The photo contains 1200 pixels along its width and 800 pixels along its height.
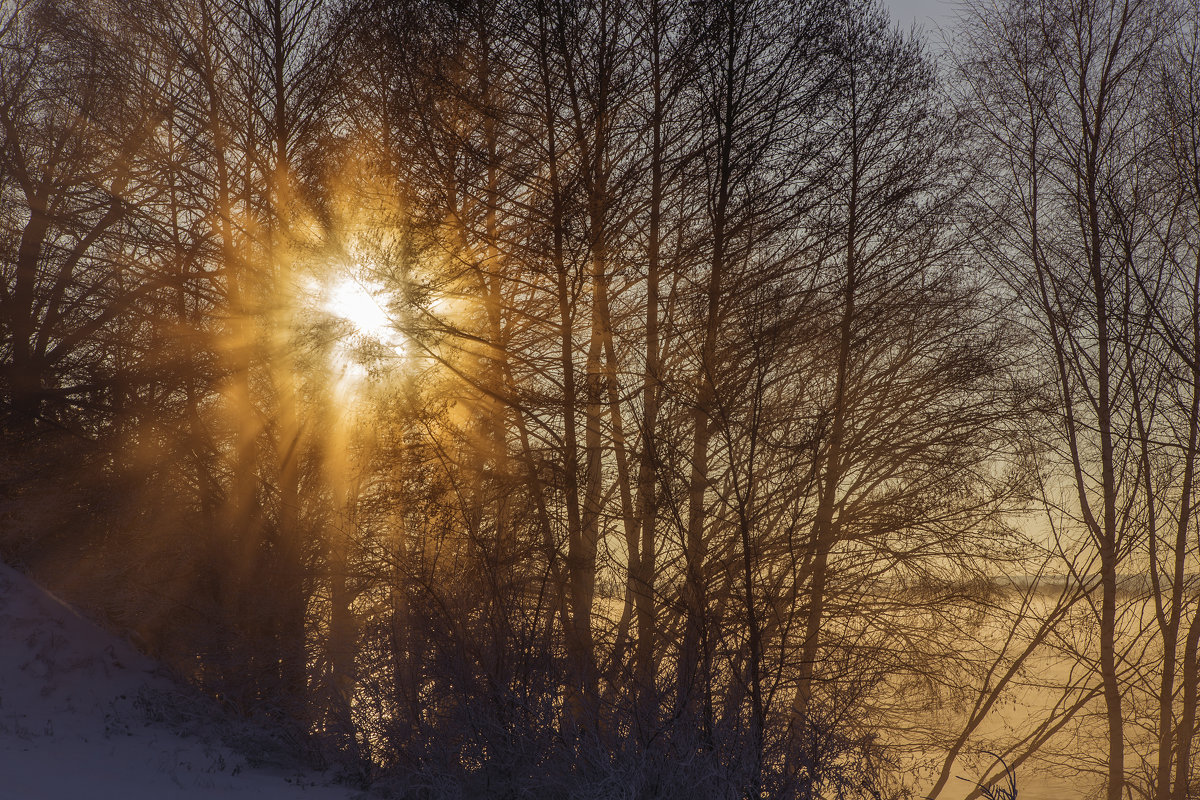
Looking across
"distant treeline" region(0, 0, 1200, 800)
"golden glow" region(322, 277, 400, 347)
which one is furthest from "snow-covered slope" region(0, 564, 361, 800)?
"golden glow" region(322, 277, 400, 347)

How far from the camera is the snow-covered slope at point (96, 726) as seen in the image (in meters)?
7.05

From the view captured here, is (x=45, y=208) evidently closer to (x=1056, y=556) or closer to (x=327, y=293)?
(x=327, y=293)

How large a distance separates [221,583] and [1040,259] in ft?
39.1

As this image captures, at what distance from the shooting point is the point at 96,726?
9031mm

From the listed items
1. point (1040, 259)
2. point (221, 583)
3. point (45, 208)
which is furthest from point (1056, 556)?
point (45, 208)

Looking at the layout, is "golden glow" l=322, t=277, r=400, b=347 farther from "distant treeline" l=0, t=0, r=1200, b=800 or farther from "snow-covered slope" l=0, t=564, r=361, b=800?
"snow-covered slope" l=0, t=564, r=361, b=800

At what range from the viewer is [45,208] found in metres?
13.2

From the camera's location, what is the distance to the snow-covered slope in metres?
7.05

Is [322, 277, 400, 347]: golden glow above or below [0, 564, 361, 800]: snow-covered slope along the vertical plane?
above

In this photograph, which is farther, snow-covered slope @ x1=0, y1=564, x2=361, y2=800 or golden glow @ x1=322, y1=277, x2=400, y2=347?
golden glow @ x1=322, y1=277, x2=400, y2=347

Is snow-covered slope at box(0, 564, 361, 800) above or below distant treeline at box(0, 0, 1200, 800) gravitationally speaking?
below

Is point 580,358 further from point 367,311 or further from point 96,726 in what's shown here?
point 96,726

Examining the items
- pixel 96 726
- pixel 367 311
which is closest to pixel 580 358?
pixel 367 311

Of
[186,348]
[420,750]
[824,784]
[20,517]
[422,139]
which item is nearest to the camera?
[824,784]
